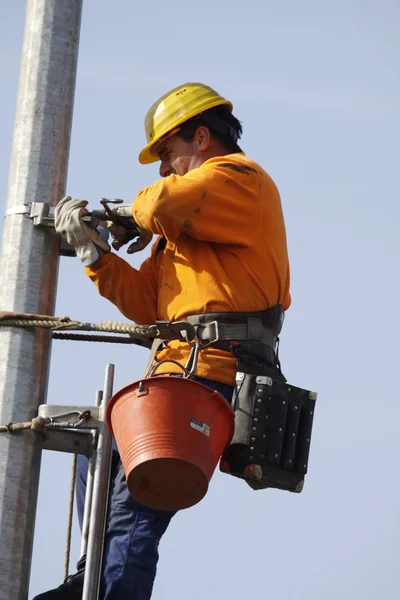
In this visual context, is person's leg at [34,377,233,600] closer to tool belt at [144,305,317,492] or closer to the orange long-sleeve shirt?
tool belt at [144,305,317,492]

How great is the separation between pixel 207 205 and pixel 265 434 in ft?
3.54

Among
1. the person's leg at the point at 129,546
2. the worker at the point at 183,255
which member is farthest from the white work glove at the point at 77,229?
the person's leg at the point at 129,546

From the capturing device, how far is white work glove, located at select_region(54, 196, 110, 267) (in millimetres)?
6285

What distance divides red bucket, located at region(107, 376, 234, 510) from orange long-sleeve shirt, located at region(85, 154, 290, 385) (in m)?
0.55

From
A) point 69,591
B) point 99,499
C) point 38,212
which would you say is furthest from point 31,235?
point 69,591

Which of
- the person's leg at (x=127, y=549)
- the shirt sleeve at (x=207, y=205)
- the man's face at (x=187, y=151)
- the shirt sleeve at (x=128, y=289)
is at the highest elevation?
the man's face at (x=187, y=151)

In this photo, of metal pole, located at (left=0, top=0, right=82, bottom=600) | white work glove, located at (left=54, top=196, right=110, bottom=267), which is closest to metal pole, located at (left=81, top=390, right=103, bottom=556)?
metal pole, located at (left=0, top=0, right=82, bottom=600)

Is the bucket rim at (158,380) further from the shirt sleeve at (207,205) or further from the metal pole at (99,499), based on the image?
the shirt sleeve at (207,205)

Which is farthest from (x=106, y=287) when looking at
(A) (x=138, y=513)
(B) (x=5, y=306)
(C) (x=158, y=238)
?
(A) (x=138, y=513)

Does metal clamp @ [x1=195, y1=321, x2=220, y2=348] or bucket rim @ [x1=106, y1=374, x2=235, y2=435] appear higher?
metal clamp @ [x1=195, y1=321, x2=220, y2=348]

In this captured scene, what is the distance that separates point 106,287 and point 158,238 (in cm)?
36

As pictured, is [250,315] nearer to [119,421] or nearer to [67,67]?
[119,421]

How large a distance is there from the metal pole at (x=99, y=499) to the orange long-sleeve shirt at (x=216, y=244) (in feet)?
1.32

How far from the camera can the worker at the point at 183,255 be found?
6258 mm
